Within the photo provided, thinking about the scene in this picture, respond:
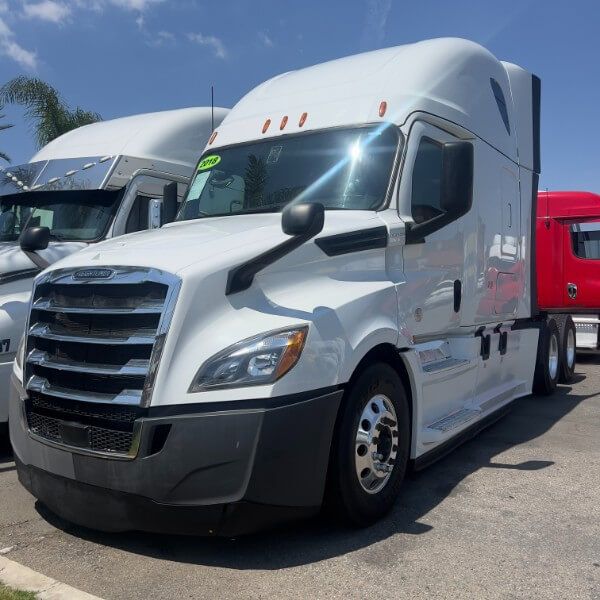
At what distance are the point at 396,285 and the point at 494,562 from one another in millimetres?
1795

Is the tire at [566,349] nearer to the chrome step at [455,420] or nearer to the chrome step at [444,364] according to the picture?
the chrome step at [455,420]

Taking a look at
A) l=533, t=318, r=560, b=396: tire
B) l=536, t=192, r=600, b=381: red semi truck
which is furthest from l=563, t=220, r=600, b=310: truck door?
l=533, t=318, r=560, b=396: tire

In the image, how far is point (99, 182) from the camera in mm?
7055

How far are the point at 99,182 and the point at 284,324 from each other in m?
Result: 4.17

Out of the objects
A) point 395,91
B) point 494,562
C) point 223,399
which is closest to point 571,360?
point 395,91

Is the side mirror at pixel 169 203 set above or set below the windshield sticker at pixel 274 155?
below

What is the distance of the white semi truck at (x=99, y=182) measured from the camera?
22.6ft

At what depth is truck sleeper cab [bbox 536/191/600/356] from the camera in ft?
38.4

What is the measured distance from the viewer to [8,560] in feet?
12.2

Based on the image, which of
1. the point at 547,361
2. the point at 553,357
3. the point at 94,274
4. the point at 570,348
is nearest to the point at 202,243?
the point at 94,274

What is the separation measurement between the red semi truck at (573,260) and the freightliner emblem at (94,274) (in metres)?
9.38

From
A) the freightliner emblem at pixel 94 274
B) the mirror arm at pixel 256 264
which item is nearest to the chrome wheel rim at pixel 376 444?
the mirror arm at pixel 256 264

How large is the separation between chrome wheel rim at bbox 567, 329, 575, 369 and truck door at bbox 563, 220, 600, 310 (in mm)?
1537

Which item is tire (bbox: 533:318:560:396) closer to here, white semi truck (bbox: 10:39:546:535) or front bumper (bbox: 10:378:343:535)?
white semi truck (bbox: 10:39:546:535)
